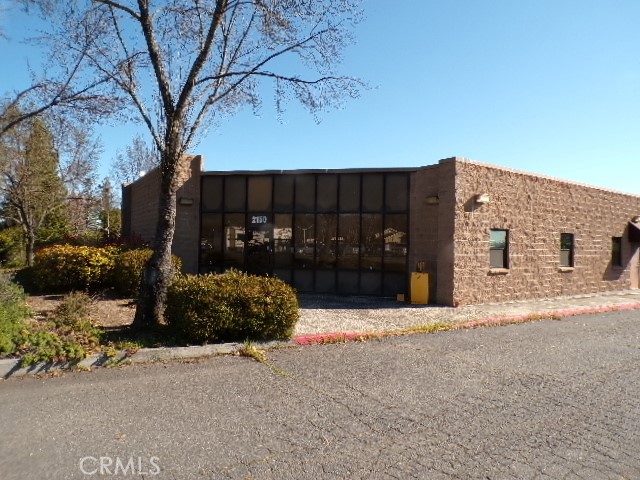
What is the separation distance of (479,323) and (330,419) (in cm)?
641

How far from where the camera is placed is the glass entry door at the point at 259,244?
14.1m

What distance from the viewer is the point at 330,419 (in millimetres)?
4277

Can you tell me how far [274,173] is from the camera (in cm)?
1416

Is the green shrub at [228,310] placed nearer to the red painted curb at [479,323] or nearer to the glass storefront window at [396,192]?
the red painted curb at [479,323]

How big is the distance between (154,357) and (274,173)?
8.98m

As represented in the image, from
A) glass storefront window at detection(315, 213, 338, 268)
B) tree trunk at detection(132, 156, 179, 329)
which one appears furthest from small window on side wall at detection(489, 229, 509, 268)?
tree trunk at detection(132, 156, 179, 329)

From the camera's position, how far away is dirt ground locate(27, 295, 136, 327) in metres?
8.45

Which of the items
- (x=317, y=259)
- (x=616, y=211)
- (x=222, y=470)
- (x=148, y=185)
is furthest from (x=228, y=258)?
(x=616, y=211)

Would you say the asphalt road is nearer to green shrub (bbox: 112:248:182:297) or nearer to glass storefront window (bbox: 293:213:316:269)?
green shrub (bbox: 112:248:182:297)

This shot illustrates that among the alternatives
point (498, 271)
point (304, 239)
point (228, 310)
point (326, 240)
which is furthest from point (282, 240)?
Result: point (228, 310)

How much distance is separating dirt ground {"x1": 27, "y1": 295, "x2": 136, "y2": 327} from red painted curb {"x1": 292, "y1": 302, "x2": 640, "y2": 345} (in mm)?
3671

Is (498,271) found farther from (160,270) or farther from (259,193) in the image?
(160,270)

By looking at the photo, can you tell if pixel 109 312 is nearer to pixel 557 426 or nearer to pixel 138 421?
pixel 138 421

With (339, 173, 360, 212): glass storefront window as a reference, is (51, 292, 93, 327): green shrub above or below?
below
